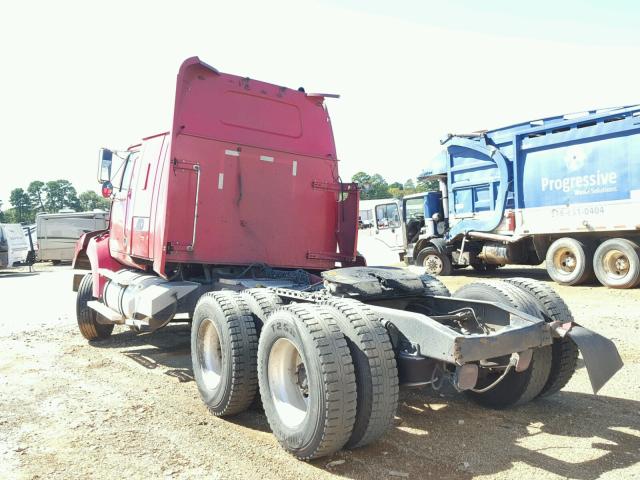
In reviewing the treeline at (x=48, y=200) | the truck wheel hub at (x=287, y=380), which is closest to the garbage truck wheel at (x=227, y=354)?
the truck wheel hub at (x=287, y=380)

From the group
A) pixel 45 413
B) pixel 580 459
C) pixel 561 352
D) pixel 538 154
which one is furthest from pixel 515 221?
pixel 45 413

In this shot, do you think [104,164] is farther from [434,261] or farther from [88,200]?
[88,200]

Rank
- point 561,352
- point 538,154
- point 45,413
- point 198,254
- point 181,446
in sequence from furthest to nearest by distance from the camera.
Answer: point 538,154 → point 198,254 → point 45,413 → point 561,352 → point 181,446

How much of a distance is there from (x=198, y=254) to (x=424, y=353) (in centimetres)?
316

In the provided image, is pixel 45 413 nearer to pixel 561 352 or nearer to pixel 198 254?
pixel 198 254

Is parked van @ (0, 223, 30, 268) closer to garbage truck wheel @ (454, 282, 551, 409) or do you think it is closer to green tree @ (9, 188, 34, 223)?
garbage truck wheel @ (454, 282, 551, 409)

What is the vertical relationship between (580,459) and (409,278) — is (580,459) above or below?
below

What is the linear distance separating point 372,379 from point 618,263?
9.85 m

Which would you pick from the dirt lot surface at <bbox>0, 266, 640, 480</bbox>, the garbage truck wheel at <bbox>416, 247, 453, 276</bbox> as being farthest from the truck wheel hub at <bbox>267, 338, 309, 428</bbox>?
the garbage truck wheel at <bbox>416, 247, 453, 276</bbox>

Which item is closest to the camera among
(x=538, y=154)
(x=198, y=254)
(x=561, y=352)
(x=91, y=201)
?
(x=561, y=352)

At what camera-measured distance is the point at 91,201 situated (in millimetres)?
92750

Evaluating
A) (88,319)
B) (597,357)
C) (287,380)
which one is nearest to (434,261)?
(88,319)

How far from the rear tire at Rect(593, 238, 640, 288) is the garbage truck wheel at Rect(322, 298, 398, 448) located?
30.6ft

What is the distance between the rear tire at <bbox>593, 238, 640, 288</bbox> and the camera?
35.8 feet
